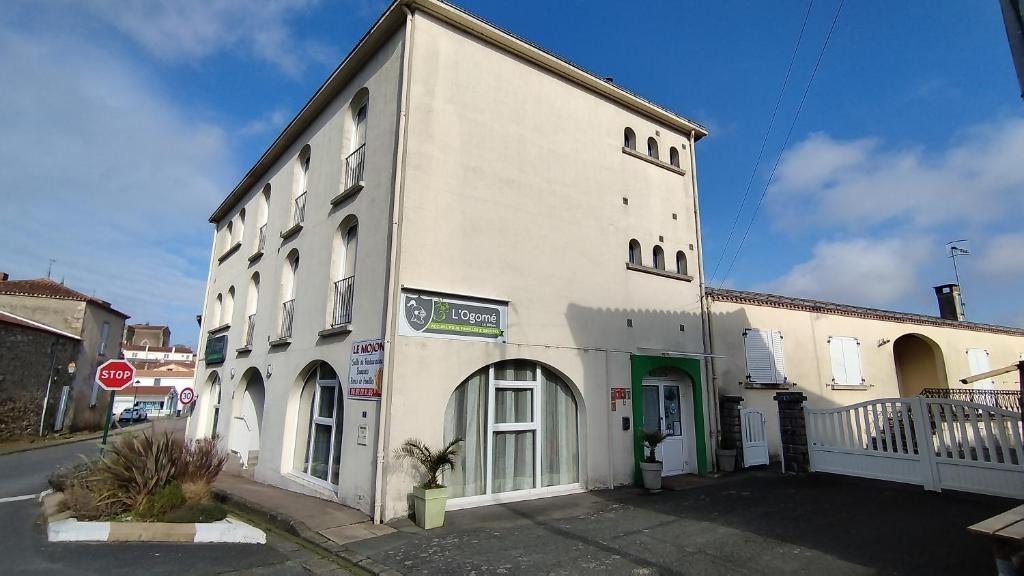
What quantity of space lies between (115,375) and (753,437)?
1395 cm

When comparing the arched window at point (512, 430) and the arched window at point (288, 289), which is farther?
the arched window at point (288, 289)

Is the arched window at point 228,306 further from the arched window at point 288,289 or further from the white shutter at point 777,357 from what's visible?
the white shutter at point 777,357

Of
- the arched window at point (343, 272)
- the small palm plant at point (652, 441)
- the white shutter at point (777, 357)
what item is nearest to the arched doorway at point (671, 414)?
the small palm plant at point (652, 441)

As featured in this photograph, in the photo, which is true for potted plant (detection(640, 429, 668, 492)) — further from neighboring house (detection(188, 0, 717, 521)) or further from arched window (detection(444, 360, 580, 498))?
arched window (detection(444, 360, 580, 498))

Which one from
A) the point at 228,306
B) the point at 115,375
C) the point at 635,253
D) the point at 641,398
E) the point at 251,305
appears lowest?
the point at 641,398

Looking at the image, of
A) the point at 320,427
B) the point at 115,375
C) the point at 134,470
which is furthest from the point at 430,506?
the point at 115,375

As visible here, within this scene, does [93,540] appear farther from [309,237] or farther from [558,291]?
[558,291]

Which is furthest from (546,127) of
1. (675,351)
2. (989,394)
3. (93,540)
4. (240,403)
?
(989,394)

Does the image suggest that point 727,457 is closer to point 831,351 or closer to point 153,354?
point 831,351

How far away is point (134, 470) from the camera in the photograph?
290 inches

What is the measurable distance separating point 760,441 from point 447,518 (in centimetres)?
847

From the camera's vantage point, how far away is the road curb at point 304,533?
5700 millimetres

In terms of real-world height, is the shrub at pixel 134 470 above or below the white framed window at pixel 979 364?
below

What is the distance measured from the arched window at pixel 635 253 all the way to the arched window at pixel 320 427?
682 cm
